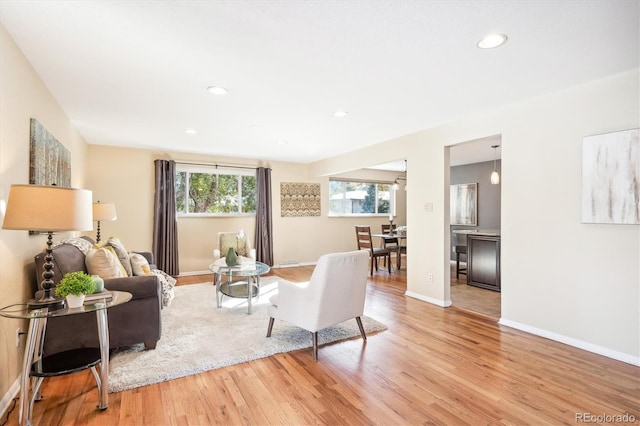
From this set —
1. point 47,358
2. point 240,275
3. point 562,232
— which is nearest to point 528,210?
point 562,232

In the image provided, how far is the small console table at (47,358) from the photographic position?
5.73ft

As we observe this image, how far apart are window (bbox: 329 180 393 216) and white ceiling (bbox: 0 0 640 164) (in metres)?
4.23

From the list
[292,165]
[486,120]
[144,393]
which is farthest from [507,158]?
[292,165]

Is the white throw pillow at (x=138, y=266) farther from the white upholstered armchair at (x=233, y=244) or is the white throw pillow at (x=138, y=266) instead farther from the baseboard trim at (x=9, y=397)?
the white upholstered armchair at (x=233, y=244)

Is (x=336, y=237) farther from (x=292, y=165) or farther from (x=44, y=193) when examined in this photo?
(x=44, y=193)

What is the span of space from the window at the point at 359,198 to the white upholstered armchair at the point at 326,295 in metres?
5.02

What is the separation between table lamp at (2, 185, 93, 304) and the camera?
174 centimetres

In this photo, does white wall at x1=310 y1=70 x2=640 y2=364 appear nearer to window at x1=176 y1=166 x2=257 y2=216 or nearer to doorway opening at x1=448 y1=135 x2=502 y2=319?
doorway opening at x1=448 y1=135 x2=502 y2=319

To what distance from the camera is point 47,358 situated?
201 centimetres

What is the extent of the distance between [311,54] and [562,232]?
9.07ft

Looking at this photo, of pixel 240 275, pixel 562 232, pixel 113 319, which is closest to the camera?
pixel 113 319

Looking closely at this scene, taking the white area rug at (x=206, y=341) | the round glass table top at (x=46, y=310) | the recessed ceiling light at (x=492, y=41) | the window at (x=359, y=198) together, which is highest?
the recessed ceiling light at (x=492, y=41)

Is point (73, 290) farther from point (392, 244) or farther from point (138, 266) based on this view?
point (392, 244)

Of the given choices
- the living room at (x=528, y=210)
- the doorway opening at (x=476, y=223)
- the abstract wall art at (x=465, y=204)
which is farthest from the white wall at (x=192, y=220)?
the doorway opening at (x=476, y=223)
